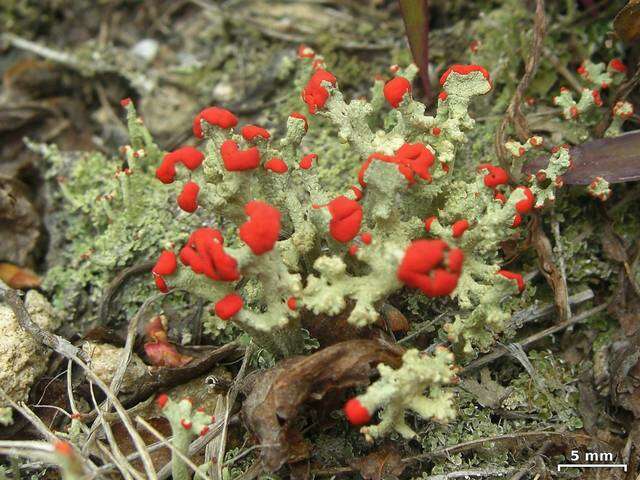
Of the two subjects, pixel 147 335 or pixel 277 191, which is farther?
pixel 147 335

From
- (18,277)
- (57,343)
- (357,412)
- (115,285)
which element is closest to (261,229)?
(357,412)

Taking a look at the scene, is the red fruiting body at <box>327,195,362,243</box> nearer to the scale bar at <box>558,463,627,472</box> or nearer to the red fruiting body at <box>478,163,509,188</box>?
the red fruiting body at <box>478,163,509,188</box>

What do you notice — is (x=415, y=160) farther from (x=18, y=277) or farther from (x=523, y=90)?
(x=18, y=277)

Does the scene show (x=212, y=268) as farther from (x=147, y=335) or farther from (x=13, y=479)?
(x=13, y=479)

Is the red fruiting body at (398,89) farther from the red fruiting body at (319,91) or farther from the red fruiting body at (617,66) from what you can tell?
the red fruiting body at (617,66)

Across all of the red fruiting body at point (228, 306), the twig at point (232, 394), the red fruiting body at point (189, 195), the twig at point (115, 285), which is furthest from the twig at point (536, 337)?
the twig at point (115, 285)

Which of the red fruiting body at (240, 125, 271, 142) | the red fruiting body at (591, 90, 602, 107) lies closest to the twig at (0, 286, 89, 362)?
the red fruiting body at (240, 125, 271, 142)

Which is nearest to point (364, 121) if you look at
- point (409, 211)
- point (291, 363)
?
point (409, 211)
